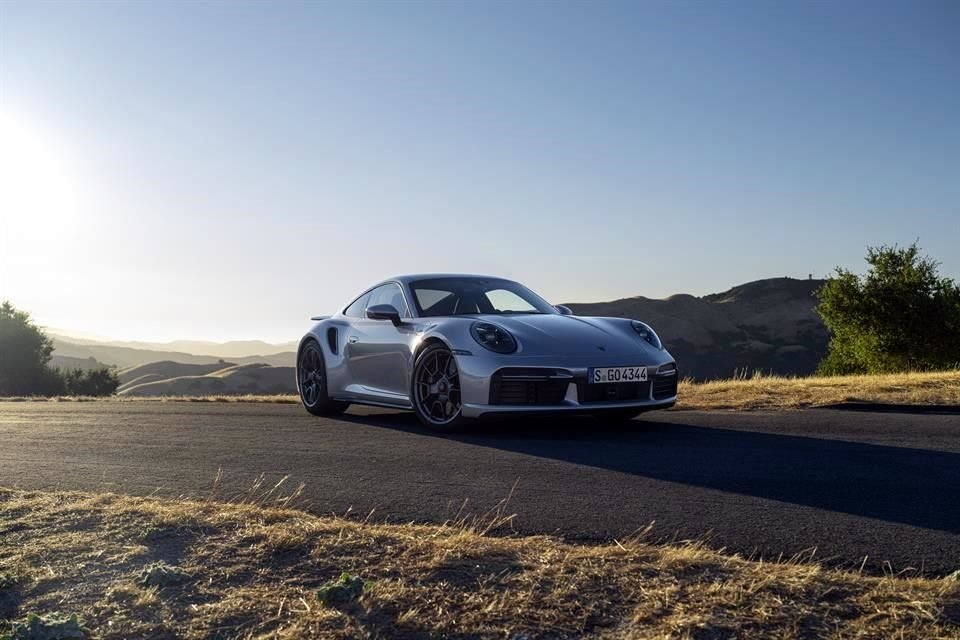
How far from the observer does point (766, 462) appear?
5562mm

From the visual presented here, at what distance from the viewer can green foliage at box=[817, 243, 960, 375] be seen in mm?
43438

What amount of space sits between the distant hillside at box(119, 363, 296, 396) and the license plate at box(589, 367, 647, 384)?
5928 centimetres

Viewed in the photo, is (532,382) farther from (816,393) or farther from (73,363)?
(73,363)

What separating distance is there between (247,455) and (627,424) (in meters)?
3.33

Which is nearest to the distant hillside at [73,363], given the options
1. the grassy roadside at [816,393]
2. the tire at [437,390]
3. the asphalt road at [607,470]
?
the grassy roadside at [816,393]

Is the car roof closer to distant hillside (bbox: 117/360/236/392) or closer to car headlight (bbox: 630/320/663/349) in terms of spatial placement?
car headlight (bbox: 630/320/663/349)

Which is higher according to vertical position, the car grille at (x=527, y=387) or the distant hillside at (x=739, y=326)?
the distant hillside at (x=739, y=326)

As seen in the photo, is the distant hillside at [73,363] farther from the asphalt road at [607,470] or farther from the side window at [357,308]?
the asphalt road at [607,470]

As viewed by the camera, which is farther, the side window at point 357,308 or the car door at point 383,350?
the side window at point 357,308

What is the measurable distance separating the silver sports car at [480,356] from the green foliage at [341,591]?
4.24m

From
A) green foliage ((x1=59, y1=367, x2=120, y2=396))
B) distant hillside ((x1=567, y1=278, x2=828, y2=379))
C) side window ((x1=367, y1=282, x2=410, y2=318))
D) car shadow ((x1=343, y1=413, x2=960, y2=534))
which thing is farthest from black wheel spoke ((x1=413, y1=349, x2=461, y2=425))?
distant hillside ((x1=567, y1=278, x2=828, y2=379))

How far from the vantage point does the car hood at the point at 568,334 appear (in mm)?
7301

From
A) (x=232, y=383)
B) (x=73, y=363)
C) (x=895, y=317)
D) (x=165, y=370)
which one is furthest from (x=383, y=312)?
(x=165, y=370)

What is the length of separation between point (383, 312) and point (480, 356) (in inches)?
51.6
